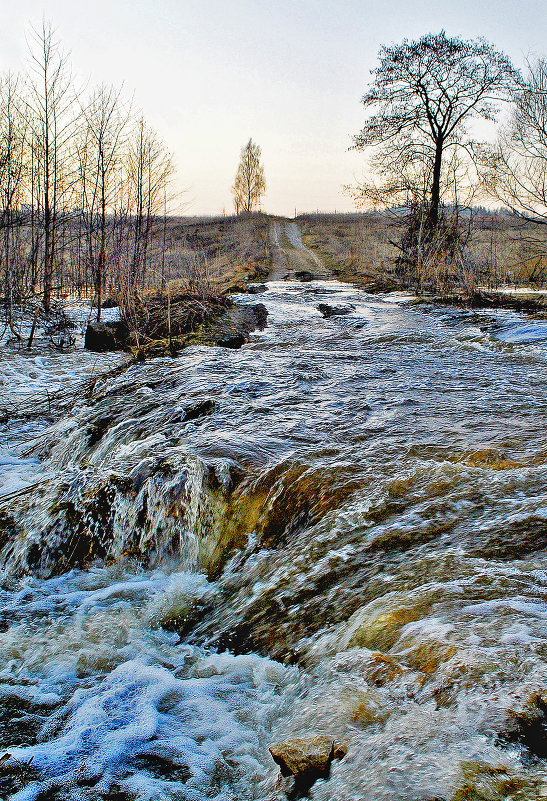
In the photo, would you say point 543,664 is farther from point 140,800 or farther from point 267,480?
point 267,480

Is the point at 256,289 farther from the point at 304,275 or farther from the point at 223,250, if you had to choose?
the point at 223,250

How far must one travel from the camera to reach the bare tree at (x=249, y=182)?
50.5 meters

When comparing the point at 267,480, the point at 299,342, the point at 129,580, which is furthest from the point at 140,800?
the point at 299,342

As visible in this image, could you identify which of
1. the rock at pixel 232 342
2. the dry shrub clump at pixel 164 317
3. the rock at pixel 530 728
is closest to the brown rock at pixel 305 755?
the rock at pixel 530 728

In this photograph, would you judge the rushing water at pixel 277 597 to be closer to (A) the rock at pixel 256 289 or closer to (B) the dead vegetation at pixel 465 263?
(B) the dead vegetation at pixel 465 263

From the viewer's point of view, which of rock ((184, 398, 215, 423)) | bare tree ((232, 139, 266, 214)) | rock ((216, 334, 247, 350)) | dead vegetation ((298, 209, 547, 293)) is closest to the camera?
rock ((184, 398, 215, 423))

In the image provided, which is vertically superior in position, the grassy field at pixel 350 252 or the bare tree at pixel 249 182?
the bare tree at pixel 249 182

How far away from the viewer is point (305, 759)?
1.38 m

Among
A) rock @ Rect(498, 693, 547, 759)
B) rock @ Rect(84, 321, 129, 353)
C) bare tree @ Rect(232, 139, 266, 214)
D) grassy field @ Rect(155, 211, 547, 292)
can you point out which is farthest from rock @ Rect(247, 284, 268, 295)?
bare tree @ Rect(232, 139, 266, 214)

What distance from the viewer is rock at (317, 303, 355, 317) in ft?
32.8

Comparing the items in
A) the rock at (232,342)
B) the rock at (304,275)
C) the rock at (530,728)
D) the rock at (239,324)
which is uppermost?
the rock at (304,275)

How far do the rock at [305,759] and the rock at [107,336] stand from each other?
851cm

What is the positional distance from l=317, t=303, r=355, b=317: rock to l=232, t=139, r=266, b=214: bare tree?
45358mm

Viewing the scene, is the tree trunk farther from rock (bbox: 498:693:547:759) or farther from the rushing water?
rock (bbox: 498:693:547:759)
